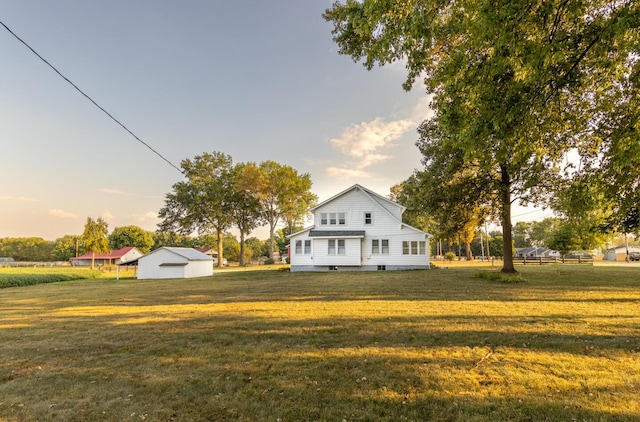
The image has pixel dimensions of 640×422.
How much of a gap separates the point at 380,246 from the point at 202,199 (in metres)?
34.9

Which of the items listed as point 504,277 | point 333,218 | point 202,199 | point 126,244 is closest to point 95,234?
point 202,199

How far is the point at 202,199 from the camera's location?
51.0 meters

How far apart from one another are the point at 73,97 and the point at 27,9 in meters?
2.73

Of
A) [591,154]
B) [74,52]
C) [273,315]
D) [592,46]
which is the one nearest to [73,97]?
[74,52]

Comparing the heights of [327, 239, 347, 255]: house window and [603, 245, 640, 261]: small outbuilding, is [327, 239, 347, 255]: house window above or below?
above

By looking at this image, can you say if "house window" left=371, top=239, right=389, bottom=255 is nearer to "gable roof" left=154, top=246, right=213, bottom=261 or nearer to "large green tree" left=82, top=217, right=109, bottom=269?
"gable roof" left=154, top=246, right=213, bottom=261

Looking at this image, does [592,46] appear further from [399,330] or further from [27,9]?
[27,9]

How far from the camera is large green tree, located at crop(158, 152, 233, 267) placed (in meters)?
51.0

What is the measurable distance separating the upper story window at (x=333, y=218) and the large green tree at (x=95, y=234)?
37374mm

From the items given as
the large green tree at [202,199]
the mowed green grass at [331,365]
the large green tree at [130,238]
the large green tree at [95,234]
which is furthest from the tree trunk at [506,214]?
the large green tree at [130,238]

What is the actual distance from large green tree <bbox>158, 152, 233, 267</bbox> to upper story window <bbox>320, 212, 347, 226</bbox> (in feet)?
89.9

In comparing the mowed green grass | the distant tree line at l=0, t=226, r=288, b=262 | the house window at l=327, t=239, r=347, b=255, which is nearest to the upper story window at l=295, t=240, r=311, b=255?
the house window at l=327, t=239, r=347, b=255

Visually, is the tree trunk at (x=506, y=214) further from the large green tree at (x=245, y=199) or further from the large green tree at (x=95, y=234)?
the large green tree at (x=95, y=234)

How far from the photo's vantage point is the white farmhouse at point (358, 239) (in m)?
27.6
